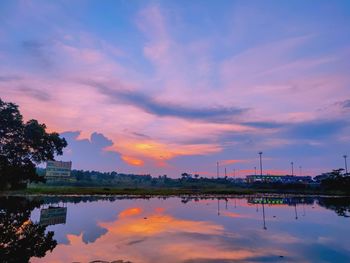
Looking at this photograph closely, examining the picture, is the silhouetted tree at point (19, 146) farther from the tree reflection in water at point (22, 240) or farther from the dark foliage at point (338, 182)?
the dark foliage at point (338, 182)

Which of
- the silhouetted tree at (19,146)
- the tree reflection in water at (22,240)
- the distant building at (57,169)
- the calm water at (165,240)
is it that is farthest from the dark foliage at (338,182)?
the distant building at (57,169)

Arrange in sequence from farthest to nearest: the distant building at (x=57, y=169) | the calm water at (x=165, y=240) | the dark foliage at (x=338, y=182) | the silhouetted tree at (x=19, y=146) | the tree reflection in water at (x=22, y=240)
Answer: the distant building at (x=57, y=169), the dark foliage at (x=338, y=182), the silhouetted tree at (x=19, y=146), the calm water at (x=165, y=240), the tree reflection in water at (x=22, y=240)

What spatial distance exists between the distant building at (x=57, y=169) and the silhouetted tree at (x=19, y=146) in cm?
6949

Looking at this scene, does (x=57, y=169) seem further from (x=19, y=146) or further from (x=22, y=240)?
(x=22, y=240)

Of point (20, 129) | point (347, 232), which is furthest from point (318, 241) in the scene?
point (20, 129)

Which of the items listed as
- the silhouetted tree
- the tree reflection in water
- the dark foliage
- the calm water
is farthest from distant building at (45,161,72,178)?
the tree reflection in water

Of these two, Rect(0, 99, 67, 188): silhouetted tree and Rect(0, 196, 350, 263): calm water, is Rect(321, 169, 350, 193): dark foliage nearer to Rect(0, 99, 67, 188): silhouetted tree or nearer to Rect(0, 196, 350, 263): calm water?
Rect(0, 196, 350, 263): calm water

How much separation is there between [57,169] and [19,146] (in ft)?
274

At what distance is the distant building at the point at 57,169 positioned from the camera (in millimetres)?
142625

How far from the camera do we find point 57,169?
14700cm

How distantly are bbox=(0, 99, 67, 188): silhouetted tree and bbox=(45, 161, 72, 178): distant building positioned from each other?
69.5 m

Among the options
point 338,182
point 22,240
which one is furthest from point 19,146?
point 338,182

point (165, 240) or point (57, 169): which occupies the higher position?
Answer: point (57, 169)

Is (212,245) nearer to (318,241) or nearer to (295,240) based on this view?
(295,240)
